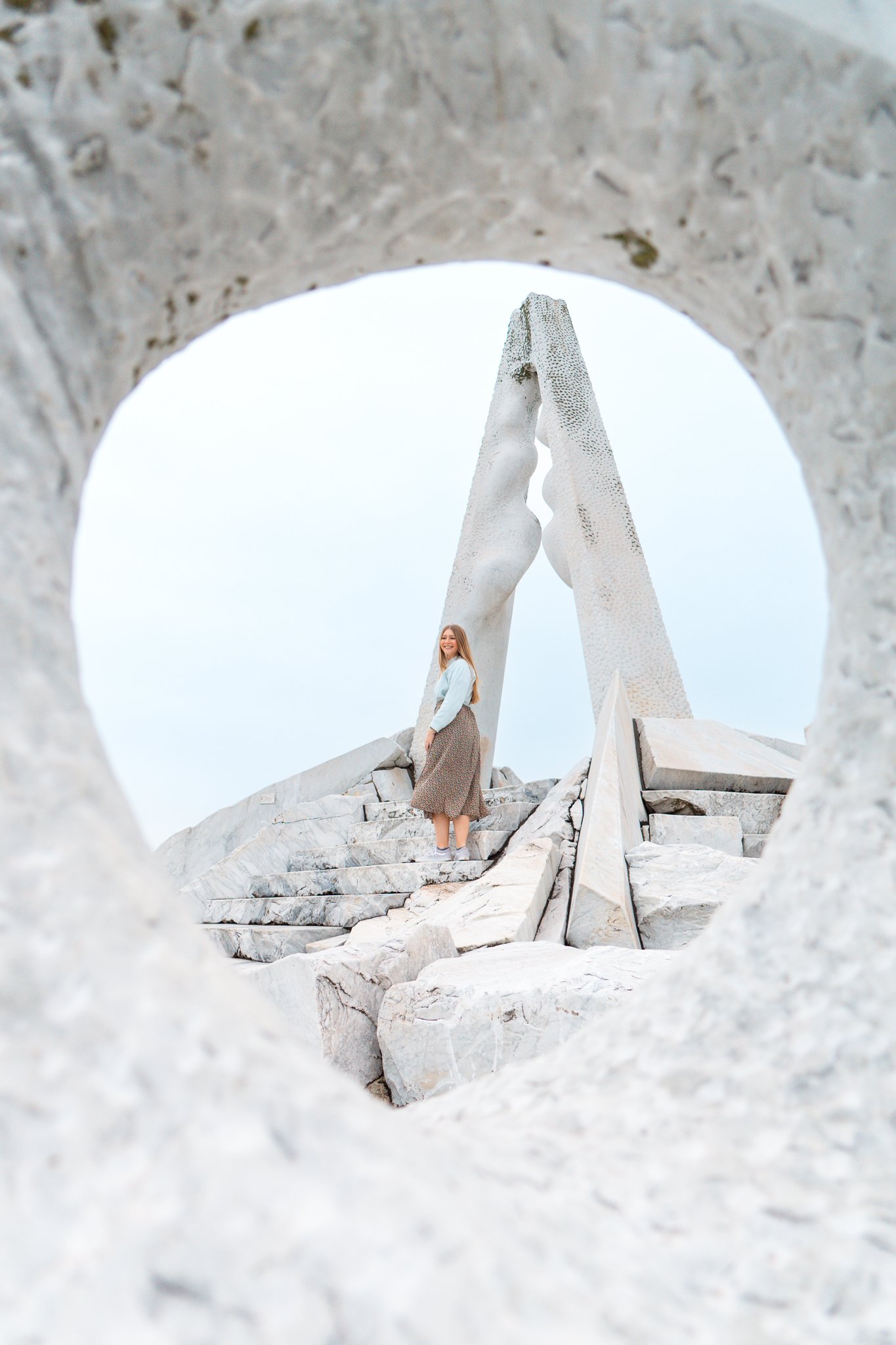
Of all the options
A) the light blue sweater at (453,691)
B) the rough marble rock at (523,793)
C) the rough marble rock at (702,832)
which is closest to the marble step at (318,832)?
the rough marble rock at (523,793)

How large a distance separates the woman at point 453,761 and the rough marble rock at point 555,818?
310 millimetres

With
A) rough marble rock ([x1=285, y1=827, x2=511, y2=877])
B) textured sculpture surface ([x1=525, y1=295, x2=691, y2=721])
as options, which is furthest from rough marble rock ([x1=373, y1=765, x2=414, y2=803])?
rough marble rock ([x1=285, y1=827, x2=511, y2=877])

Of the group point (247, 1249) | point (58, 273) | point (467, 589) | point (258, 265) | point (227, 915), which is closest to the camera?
point (247, 1249)

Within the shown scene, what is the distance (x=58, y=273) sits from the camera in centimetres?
54

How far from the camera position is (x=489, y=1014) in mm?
1704

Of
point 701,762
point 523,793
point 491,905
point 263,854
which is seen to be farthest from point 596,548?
point 491,905

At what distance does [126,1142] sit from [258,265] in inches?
22.5

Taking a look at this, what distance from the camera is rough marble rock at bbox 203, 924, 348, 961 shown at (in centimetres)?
374

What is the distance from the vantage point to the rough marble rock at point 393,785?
299 inches

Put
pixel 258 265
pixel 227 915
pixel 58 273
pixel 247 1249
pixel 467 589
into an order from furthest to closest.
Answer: pixel 467 589 < pixel 227 915 < pixel 258 265 < pixel 58 273 < pixel 247 1249

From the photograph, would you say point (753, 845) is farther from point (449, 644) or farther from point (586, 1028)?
point (586, 1028)

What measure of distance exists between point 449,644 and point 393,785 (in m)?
3.02

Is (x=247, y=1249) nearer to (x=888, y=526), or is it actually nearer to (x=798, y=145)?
(x=888, y=526)

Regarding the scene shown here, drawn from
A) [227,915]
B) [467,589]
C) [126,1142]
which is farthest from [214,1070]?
[467,589]
